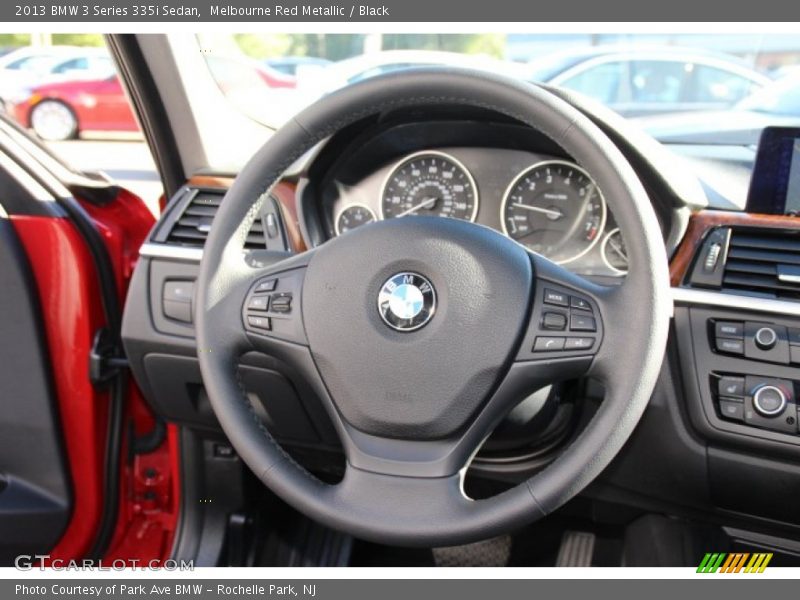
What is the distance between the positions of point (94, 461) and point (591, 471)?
51.8 inches

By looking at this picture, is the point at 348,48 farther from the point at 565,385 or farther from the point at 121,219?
the point at 565,385

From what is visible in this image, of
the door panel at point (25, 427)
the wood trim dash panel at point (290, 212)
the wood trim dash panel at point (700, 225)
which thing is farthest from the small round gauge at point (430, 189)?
the door panel at point (25, 427)

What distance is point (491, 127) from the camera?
1.72 meters

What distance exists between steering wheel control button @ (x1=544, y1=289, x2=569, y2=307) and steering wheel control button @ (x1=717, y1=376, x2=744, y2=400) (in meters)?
0.45

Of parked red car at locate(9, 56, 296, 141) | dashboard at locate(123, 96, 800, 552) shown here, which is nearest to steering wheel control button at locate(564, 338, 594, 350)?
dashboard at locate(123, 96, 800, 552)

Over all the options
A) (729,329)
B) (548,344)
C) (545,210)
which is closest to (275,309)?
(548,344)

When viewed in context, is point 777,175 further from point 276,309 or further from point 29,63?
point 29,63

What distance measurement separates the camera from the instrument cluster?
5.58 ft

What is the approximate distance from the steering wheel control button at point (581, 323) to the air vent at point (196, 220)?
89 cm

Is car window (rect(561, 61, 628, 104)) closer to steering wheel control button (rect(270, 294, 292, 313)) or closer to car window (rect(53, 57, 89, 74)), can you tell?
steering wheel control button (rect(270, 294, 292, 313))

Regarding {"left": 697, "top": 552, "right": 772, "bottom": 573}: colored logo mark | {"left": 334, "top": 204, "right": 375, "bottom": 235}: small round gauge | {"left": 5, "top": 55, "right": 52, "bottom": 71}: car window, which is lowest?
{"left": 697, "top": 552, "right": 772, "bottom": 573}: colored logo mark

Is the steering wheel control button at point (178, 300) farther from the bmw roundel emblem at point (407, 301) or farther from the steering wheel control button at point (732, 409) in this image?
the steering wheel control button at point (732, 409)

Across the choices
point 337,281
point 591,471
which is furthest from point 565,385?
point 337,281

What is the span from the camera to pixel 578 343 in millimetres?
1202
